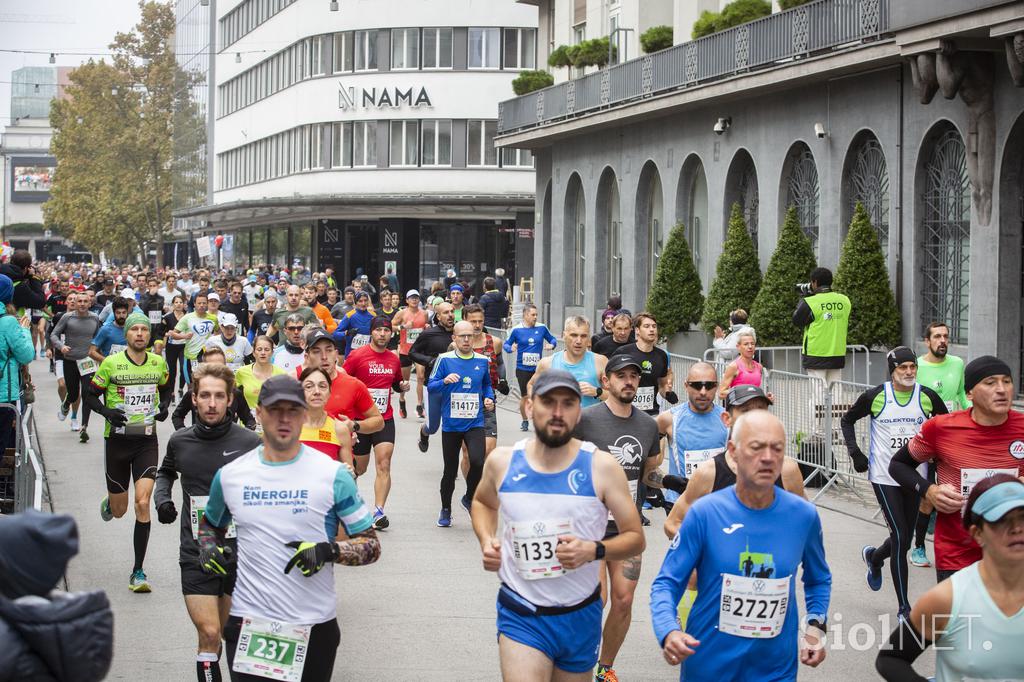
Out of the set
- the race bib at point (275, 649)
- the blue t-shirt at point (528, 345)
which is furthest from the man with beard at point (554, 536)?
the blue t-shirt at point (528, 345)

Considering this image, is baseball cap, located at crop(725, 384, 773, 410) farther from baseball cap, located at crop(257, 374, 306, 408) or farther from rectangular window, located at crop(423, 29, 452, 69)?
rectangular window, located at crop(423, 29, 452, 69)

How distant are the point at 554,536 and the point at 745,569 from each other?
89 cm

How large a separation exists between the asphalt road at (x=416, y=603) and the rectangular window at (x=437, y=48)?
136 feet

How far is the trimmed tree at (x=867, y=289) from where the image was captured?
23.0 m

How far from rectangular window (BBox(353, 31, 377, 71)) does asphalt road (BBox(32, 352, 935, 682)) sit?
42.4 metres

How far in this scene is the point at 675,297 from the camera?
3017cm

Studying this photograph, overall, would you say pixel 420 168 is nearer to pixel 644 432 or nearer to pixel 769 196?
pixel 769 196

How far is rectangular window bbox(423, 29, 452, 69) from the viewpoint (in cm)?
5556

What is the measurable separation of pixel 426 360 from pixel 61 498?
425 cm

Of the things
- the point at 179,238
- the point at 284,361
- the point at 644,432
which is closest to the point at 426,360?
the point at 284,361

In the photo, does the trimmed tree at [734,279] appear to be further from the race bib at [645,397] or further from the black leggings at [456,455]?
the black leggings at [456,455]

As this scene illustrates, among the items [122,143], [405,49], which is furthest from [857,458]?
[122,143]

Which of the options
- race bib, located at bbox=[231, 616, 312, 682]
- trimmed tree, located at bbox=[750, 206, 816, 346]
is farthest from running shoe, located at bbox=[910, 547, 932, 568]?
trimmed tree, located at bbox=[750, 206, 816, 346]

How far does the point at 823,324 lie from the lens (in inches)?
694
